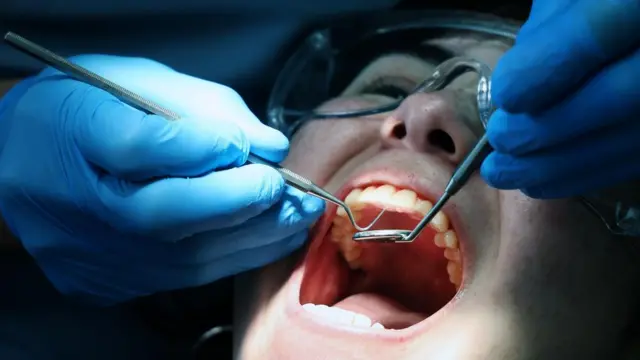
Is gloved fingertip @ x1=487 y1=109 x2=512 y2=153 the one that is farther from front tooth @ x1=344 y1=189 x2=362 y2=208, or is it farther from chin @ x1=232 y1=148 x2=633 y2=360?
front tooth @ x1=344 y1=189 x2=362 y2=208

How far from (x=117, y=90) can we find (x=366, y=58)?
0.79m

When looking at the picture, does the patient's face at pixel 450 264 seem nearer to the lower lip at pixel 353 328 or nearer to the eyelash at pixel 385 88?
the lower lip at pixel 353 328

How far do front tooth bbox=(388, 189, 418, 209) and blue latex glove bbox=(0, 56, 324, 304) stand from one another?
135 mm

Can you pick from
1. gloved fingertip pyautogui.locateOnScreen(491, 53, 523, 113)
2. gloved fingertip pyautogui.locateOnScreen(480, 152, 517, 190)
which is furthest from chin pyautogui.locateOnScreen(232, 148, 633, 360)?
gloved fingertip pyautogui.locateOnScreen(491, 53, 523, 113)

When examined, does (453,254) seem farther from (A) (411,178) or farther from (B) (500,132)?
(B) (500,132)

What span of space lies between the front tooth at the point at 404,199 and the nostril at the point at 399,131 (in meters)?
0.09

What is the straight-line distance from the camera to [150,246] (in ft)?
3.69

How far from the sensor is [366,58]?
1.65 metres

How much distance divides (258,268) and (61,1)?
27.5 inches

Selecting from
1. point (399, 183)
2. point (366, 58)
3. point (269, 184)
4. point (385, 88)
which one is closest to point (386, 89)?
point (385, 88)

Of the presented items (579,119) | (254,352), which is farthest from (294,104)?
(579,119)

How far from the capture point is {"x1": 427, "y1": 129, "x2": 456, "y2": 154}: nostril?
112 centimetres

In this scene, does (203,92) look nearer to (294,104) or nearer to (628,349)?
(294,104)

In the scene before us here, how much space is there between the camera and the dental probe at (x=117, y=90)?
0.96 m
